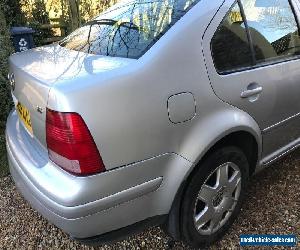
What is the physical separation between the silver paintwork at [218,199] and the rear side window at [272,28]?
0.75m

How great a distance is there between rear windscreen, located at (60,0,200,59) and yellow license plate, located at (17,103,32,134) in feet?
1.63

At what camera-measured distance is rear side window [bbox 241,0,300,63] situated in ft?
8.01

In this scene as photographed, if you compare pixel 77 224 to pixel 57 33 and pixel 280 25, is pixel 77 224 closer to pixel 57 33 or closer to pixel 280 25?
pixel 280 25

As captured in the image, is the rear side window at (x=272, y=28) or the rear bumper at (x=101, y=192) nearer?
the rear bumper at (x=101, y=192)

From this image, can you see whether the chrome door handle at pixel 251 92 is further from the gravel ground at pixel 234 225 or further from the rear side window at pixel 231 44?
the gravel ground at pixel 234 225

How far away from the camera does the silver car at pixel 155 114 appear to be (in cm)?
181

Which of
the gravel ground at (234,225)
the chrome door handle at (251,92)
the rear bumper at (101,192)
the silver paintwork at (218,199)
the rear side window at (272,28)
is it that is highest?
the rear side window at (272,28)

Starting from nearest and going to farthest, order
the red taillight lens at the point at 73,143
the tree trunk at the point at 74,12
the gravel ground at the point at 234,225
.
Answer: the red taillight lens at the point at 73,143 → the gravel ground at the point at 234,225 → the tree trunk at the point at 74,12

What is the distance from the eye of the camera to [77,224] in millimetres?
1854

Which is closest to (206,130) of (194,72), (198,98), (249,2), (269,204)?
(198,98)

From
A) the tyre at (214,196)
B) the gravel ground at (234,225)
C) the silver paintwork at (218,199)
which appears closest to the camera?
the tyre at (214,196)

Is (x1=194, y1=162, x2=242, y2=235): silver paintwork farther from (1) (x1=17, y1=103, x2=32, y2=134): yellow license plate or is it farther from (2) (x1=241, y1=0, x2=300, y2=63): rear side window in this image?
(1) (x1=17, y1=103, x2=32, y2=134): yellow license plate

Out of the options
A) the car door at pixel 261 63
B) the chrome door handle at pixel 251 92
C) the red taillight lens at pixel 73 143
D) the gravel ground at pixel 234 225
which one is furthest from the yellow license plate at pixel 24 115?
the chrome door handle at pixel 251 92

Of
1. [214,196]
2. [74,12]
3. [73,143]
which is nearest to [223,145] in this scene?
[214,196]
